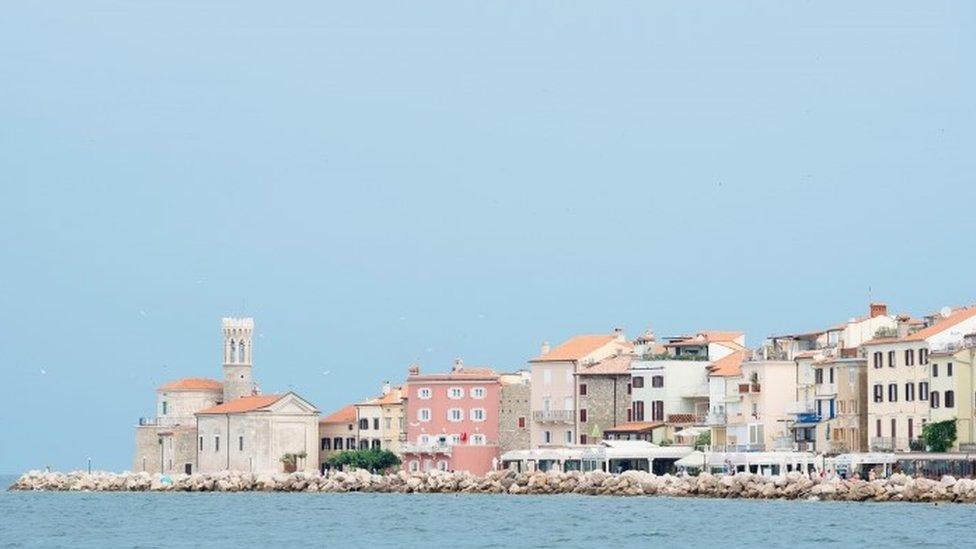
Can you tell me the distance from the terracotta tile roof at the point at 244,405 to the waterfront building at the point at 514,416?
10.5m

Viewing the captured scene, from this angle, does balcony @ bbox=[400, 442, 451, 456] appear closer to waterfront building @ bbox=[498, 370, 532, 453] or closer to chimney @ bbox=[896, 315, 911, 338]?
waterfront building @ bbox=[498, 370, 532, 453]

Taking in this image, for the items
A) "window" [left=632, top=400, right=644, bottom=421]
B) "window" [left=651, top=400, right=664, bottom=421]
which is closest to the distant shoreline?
"window" [left=632, top=400, right=644, bottom=421]

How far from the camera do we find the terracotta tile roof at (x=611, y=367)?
3305 inches

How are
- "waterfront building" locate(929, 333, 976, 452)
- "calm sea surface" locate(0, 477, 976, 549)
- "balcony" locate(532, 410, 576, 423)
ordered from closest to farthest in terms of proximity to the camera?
"calm sea surface" locate(0, 477, 976, 549) < "waterfront building" locate(929, 333, 976, 452) < "balcony" locate(532, 410, 576, 423)

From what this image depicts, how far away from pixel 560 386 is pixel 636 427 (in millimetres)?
4671

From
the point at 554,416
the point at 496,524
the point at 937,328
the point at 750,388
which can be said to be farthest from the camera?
the point at 554,416

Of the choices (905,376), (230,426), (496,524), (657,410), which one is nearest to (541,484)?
(657,410)

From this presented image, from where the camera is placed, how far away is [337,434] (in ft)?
317

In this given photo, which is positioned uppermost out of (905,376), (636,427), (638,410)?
(905,376)

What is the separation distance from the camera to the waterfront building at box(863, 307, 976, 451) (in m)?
67.8

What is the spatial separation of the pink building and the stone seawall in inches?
136

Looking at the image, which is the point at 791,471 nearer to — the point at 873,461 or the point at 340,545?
the point at 873,461

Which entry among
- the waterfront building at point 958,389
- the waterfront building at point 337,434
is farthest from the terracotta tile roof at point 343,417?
the waterfront building at point 958,389

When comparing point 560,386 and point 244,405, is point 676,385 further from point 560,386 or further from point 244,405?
point 244,405
